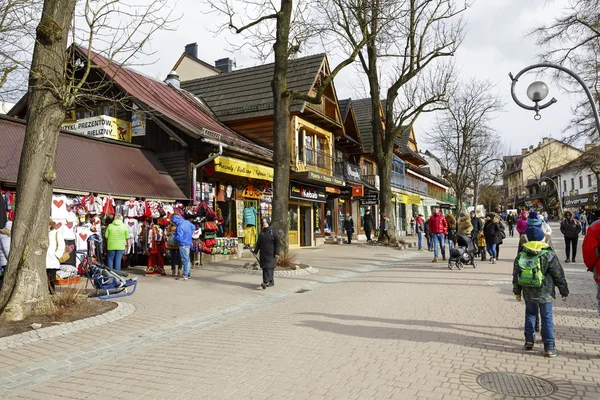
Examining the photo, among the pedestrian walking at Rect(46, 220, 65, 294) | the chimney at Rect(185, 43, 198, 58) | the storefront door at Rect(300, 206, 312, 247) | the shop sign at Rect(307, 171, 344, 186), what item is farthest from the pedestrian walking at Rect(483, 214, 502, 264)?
the chimney at Rect(185, 43, 198, 58)

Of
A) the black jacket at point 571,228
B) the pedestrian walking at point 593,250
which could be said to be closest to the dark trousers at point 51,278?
the pedestrian walking at point 593,250

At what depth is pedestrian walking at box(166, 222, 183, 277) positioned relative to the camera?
11.0 metres

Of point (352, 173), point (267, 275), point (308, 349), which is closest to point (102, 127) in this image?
point (267, 275)

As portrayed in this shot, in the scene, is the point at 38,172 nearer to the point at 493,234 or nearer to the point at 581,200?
the point at 493,234

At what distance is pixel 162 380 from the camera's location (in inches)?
170

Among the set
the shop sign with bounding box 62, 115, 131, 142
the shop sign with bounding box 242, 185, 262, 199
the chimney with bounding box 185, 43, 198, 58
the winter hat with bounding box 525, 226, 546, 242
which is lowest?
the winter hat with bounding box 525, 226, 546, 242

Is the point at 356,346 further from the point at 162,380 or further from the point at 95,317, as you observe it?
the point at 95,317

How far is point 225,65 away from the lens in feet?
108

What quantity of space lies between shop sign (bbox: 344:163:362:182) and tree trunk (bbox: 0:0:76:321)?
20.5 metres

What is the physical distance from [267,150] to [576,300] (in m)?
13.5

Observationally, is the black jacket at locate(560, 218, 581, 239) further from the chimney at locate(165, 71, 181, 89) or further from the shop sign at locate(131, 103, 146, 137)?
the chimney at locate(165, 71, 181, 89)

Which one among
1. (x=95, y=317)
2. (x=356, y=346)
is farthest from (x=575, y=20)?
(x=95, y=317)

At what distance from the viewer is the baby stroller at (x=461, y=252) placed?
41.3ft

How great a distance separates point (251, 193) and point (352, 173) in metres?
11.3
